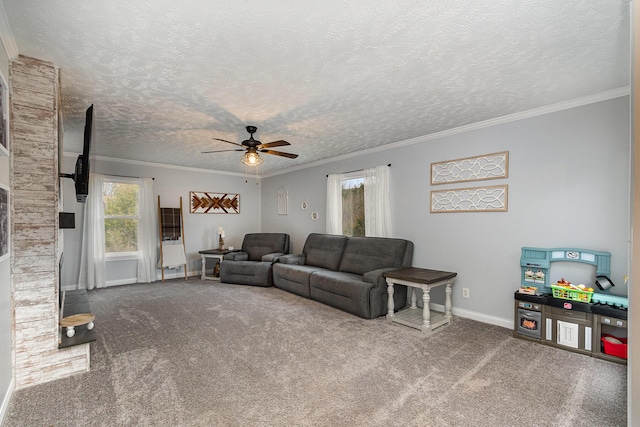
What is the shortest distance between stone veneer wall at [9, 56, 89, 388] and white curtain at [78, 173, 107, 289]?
3352 mm

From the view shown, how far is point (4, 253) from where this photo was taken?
187cm

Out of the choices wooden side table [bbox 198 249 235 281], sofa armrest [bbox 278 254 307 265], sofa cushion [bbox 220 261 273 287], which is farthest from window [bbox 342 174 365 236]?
wooden side table [bbox 198 249 235 281]

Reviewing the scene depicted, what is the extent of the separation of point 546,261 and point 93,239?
649cm

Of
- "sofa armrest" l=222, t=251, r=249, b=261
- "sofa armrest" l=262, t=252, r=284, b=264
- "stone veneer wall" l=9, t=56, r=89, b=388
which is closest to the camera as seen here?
"stone veneer wall" l=9, t=56, r=89, b=388

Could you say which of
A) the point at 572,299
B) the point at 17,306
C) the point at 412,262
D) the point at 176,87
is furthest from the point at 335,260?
the point at 17,306

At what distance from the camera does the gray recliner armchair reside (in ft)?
18.1

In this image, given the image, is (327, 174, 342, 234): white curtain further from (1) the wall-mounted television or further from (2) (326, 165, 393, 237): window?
(1) the wall-mounted television

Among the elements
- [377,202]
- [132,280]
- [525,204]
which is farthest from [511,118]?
[132,280]

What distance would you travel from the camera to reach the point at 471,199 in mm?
3729

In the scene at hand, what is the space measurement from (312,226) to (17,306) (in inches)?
174

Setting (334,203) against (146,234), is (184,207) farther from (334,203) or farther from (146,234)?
(334,203)

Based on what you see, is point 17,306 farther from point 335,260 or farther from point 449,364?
point 335,260

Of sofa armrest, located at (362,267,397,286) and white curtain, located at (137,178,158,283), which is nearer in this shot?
sofa armrest, located at (362,267,397,286)

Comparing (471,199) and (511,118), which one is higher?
(511,118)
